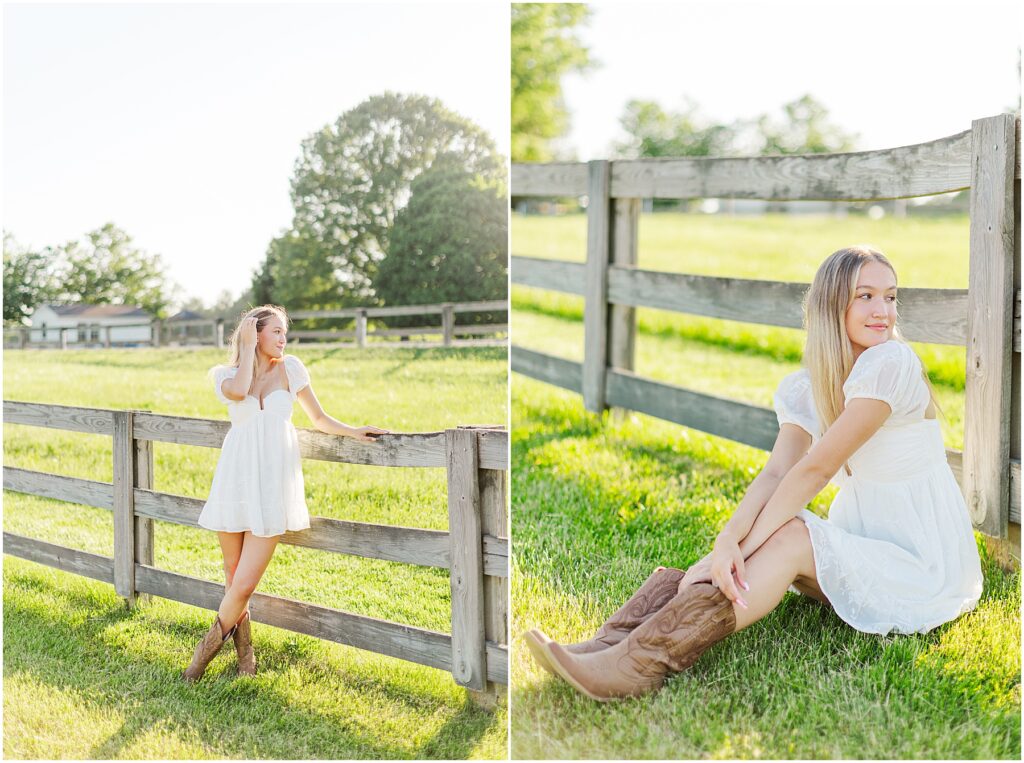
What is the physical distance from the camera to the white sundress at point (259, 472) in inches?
88.2

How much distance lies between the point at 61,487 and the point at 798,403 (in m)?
2.40

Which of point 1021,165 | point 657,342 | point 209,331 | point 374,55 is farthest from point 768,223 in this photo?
point 1021,165

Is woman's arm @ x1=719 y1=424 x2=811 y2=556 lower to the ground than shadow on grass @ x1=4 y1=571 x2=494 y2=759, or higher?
higher

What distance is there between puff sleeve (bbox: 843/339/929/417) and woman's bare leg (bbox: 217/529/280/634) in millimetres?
1439

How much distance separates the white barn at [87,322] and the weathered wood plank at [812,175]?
217 cm

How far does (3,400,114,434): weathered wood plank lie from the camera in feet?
9.28

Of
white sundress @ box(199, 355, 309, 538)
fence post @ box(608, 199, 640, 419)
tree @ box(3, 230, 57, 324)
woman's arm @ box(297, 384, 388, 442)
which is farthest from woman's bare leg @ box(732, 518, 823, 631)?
tree @ box(3, 230, 57, 324)

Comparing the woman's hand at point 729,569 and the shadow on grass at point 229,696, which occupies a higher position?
the woman's hand at point 729,569

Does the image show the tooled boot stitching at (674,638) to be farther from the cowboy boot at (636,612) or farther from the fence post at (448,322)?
the fence post at (448,322)

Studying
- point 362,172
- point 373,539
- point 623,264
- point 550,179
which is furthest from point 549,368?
point 373,539

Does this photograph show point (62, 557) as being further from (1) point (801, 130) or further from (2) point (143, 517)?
(1) point (801, 130)

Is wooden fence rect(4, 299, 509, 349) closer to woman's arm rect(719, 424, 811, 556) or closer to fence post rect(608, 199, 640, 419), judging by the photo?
fence post rect(608, 199, 640, 419)

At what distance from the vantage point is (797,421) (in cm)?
213

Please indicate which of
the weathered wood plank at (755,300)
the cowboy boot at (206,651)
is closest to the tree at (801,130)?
the weathered wood plank at (755,300)
